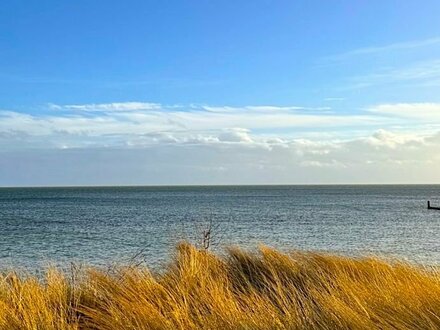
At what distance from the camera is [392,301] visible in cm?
579

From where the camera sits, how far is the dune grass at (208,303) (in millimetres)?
5312

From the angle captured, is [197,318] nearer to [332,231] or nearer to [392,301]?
[392,301]

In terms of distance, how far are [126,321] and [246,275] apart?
176 inches

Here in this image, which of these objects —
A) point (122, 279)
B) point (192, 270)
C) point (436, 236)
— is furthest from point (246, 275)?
point (436, 236)

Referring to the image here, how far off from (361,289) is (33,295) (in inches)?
147

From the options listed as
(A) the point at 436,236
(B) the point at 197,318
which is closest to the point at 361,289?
(B) the point at 197,318

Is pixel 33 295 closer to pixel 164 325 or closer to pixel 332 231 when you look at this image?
pixel 164 325

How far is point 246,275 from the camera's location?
9.83 metres

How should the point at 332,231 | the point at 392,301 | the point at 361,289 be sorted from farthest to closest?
1. the point at 332,231
2. the point at 361,289
3. the point at 392,301

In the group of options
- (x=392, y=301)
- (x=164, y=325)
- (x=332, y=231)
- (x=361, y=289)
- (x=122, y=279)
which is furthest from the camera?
(x=332, y=231)

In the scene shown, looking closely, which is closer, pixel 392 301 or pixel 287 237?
pixel 392 301

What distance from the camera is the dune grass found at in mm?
5312

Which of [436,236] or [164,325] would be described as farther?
[436,236]

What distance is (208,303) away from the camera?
6.27 m
